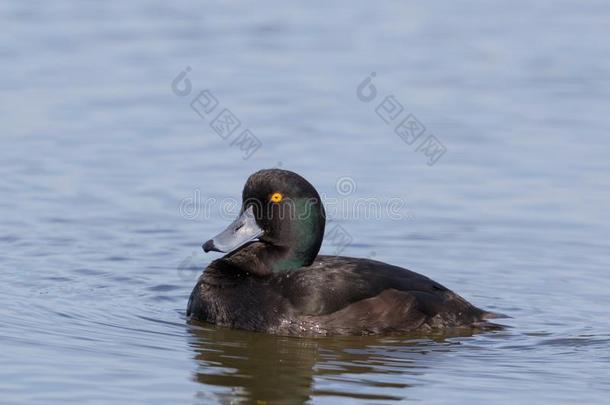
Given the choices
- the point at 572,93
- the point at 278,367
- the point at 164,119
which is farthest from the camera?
the point at 572,93

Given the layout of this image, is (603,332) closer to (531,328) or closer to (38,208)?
(531,328)

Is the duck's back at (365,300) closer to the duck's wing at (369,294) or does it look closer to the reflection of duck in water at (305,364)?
the duck's wing at (369,294)

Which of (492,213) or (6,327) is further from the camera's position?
(492,213)

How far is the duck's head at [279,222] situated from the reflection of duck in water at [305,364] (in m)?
0.63

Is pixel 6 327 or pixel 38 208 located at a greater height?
pixel 38 208

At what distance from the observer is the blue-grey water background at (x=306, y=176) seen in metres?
8.62

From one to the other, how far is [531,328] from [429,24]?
10.0 m

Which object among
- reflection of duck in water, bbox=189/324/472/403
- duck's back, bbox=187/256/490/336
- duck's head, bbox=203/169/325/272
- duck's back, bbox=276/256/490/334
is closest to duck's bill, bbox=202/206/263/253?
duck's head, bbox=203/169/325/272

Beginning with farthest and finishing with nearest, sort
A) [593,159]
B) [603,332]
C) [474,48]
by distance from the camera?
1. [474,48]
2. [593,159]
3. [603,332]

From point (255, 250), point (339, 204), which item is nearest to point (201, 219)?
point (339, 204)

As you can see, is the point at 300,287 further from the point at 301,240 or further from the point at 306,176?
the point at 306,176

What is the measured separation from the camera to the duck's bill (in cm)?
982

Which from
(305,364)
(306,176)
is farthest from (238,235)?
(306,176)

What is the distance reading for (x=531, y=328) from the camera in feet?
Answer: 32.3
